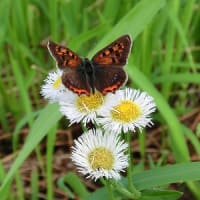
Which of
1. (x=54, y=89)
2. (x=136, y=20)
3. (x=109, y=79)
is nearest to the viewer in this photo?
(x=109, y=79)

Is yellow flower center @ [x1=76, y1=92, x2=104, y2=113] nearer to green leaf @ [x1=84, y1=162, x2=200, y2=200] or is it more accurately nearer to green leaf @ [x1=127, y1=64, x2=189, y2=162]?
green leaf @ [x1=84, y1=162, x2=200, y2=200]

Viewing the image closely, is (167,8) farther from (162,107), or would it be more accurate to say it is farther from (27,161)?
(27,161)

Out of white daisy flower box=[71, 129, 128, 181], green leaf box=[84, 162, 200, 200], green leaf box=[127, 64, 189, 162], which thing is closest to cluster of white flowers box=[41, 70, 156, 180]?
white daisy flower box=[71, 129, 128, 181]

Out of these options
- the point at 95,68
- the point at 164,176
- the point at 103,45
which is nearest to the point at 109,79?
the point at 95,68

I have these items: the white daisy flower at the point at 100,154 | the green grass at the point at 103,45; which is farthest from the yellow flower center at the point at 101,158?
the green grass at the point at 103,45

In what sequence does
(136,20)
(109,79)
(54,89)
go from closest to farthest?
(109,79)
(54,89)
(136,20)

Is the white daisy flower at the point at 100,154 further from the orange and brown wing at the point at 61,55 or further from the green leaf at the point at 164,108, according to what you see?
the green leaf at the point at 164,108

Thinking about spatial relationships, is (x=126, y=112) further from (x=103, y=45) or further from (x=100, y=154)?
(x=103, y=45)

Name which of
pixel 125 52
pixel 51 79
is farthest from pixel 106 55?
pixel 51 79
